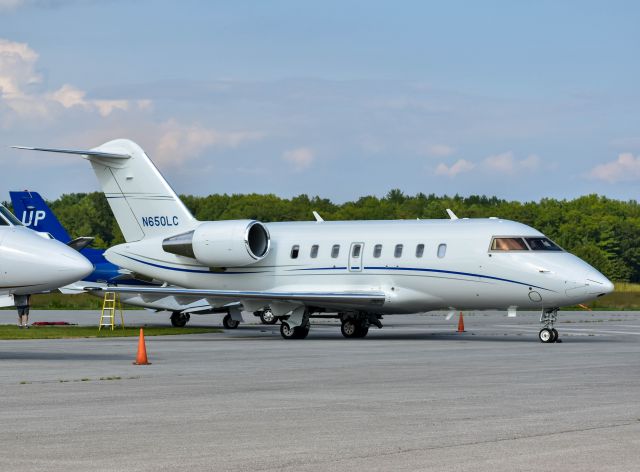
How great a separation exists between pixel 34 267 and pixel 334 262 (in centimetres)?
1335

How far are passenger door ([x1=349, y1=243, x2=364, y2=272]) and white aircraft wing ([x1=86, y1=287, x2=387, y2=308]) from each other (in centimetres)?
87

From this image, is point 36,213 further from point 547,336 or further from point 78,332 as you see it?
point 547,336

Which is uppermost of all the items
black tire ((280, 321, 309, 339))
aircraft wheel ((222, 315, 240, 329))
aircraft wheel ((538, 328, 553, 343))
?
aircraft wheel ((222, 315, 240, 329))

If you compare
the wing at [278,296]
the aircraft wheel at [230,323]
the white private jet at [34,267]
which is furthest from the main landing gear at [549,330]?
the white private jet at [34,267]

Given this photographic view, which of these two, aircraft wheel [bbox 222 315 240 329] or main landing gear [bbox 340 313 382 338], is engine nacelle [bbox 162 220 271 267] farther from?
aircraft wheel [bbox 222 315 240 329]

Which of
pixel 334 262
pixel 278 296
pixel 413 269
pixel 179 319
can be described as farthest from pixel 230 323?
pixel 413 269

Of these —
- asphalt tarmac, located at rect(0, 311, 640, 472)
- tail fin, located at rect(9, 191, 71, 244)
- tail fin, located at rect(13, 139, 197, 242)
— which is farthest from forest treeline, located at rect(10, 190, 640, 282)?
asphalt tarmac, located at rect(0, 311, 640, 472)

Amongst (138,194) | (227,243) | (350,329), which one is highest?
(138,194)

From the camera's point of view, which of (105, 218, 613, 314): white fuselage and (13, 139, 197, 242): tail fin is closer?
(105, 218, 613, 314): white fuselage

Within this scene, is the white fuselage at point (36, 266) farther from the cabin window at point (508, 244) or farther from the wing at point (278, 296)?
the cabin window at point (508, 244)

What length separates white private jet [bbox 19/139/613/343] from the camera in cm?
3014

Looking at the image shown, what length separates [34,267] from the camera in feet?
68.3

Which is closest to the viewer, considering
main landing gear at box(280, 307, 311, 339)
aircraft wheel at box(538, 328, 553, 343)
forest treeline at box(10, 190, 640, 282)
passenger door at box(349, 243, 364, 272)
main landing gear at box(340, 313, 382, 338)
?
aircraft wheel at box(538, 328, 553, 343)

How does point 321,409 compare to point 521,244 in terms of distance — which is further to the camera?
point 521,244
